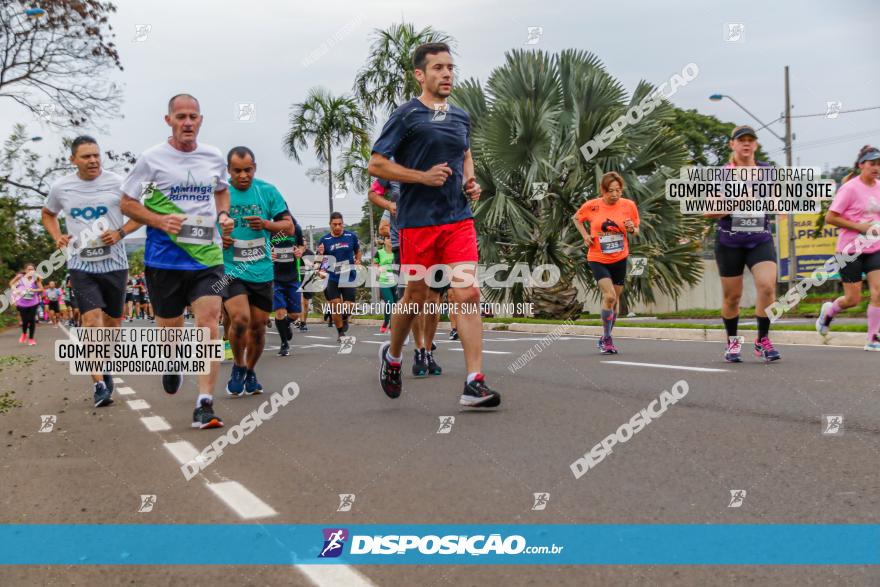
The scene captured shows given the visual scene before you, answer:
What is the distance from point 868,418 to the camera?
4977 millimetres

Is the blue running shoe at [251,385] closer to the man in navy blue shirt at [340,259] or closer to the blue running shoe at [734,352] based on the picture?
the blue running shoe at [734,352]

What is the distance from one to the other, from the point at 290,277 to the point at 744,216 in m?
6.41

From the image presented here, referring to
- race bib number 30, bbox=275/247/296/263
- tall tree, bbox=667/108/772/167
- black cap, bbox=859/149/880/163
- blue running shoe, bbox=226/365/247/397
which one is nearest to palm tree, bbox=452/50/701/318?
race bib number 30, bbox=275/247/296/263

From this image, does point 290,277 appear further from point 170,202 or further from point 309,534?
point 309,534

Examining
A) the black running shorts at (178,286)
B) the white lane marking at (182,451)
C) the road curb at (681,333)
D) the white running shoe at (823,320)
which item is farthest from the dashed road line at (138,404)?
the road curb at (681,333)

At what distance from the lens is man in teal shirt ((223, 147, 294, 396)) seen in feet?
24.6

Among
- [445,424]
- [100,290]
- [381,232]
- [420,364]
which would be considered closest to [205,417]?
[445,424]

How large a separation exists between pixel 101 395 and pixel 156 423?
169cm

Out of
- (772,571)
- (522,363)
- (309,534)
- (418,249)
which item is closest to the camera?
(772,571)

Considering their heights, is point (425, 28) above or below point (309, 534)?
above

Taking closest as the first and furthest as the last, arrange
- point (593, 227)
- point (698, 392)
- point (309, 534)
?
point (309, 534) → point (698, 392) → point (593, 227)

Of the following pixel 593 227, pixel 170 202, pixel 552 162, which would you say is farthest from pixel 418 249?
pixel 552 162

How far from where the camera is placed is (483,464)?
4.29 m

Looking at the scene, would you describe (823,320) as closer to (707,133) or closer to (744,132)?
(744,132)
